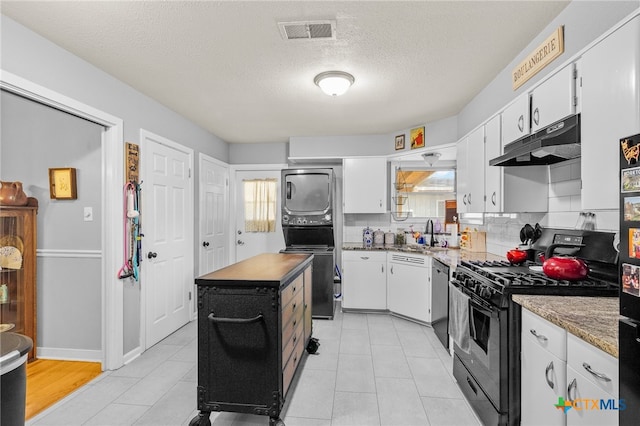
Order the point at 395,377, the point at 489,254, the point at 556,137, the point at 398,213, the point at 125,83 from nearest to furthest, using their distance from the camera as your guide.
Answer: the point at 556,137 < the point at 395,377 < the point at 125,83 < the point at 489,254 < the point at 398,213

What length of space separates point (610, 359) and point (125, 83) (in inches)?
141

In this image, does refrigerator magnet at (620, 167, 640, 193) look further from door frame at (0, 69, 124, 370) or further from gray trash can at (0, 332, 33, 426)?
door frame at (0, 69, 124, 370)

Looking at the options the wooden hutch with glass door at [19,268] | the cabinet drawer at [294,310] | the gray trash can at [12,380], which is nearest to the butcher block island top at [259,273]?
the cabinet drawer at [294,310]

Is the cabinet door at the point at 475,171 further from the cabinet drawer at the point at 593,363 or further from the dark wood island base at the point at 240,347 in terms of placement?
the dark wood island base at the point at 240,347

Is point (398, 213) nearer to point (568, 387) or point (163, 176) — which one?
point (163, 176)

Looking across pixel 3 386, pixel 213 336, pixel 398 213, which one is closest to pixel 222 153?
pixel 398 213

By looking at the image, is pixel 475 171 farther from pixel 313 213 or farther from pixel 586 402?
pixel 586 402

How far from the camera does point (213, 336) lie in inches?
73.7

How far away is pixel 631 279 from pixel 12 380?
6.27ft

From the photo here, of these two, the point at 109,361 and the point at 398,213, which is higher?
the point at 398,213

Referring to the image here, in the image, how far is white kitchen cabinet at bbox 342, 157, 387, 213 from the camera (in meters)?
4.40

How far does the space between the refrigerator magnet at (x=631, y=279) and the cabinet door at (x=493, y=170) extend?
5.44 ft

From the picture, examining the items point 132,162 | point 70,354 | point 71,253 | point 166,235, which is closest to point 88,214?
point 71,253

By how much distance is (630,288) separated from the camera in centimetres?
93
